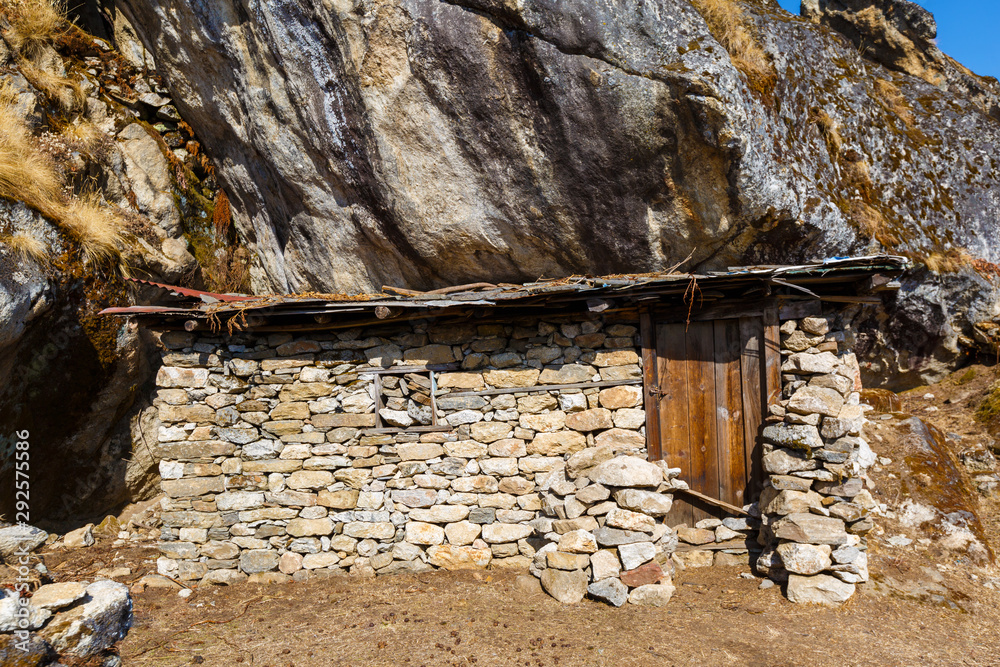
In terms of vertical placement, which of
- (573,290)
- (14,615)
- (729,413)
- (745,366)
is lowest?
(14,615)

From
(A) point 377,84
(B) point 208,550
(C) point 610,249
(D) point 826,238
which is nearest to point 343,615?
(B) point 208,550

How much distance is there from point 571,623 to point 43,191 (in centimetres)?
714

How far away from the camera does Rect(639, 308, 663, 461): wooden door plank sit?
5.28 meters

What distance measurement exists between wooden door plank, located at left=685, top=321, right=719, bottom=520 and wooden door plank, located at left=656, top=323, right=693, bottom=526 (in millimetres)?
50

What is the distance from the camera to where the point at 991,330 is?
678cm

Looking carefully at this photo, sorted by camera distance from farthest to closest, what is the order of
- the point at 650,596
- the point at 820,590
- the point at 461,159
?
1. the point at 461,159
2. the point at 650,596
3. the point at 820,590

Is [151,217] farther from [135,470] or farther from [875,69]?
[875,69]

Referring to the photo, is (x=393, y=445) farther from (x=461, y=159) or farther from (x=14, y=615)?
(x=461, y=159)

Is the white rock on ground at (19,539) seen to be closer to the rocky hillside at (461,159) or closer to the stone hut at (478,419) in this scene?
the rocky hillside at (461,159)

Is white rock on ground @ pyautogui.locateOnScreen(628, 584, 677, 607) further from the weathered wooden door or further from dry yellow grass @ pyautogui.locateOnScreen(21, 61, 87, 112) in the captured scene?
dry yellow grass @ pyautogui.locateOnScreen(21, 61, 87, 112)

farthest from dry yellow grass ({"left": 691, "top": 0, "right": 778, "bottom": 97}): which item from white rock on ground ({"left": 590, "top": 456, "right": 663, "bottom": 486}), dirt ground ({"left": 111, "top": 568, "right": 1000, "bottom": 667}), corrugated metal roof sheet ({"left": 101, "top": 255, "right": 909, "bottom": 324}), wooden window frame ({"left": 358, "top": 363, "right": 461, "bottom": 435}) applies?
dirt ground ({"left": 111, "top": 568, "right": 1000, "bottom": 667})

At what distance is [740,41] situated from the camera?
645cm

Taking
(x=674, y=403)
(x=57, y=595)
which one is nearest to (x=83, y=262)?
(x=57, y=595)

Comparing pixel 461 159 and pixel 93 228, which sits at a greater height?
pixel 461 159
